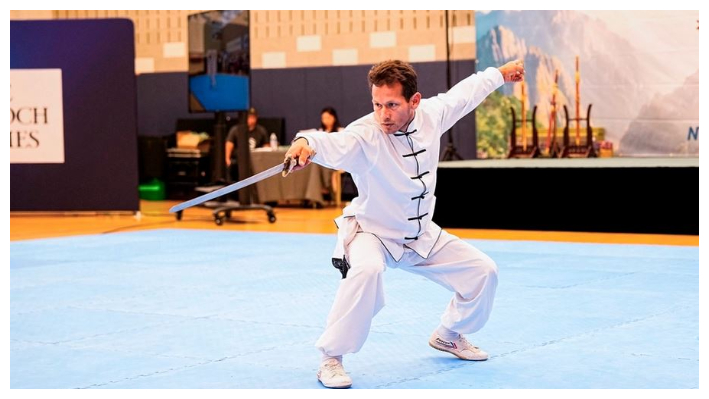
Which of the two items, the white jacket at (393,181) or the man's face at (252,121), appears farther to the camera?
the man's face at (252,121)

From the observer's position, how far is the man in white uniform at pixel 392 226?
376 centimetres

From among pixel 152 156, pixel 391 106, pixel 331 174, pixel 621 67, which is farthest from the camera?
pixel 152 156

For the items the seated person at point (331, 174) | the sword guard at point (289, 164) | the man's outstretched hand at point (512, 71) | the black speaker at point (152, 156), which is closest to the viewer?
the sword guard at point (289, 164)

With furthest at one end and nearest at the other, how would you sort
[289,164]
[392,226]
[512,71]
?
[512,71] < [392,226] < [289,164]

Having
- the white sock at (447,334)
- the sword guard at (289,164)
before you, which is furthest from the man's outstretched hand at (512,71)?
the sword guard at (289,164)

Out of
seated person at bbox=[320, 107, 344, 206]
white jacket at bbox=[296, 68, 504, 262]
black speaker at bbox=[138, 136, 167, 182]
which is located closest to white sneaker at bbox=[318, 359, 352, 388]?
white jacket at bbox=[296, 68, 504, 262]

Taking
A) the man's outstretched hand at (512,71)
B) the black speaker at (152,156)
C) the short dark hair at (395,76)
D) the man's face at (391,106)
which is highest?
the man's outstretched hand at (512,71)

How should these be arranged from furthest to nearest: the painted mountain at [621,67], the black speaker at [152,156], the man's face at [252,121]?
the black speaker at [152,156]
the man's face at [252,121]
the painted mountain at [621,67]

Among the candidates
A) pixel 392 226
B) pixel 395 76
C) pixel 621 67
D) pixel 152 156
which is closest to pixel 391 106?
pixel 395 76

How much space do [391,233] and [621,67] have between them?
9221 mm

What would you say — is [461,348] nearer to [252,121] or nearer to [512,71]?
[512,71]

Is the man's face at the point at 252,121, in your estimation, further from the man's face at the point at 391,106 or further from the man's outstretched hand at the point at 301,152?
the man's outstretched hand at the point at 301,152

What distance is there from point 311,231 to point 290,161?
7.20 meters

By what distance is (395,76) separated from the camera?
12.5ft
